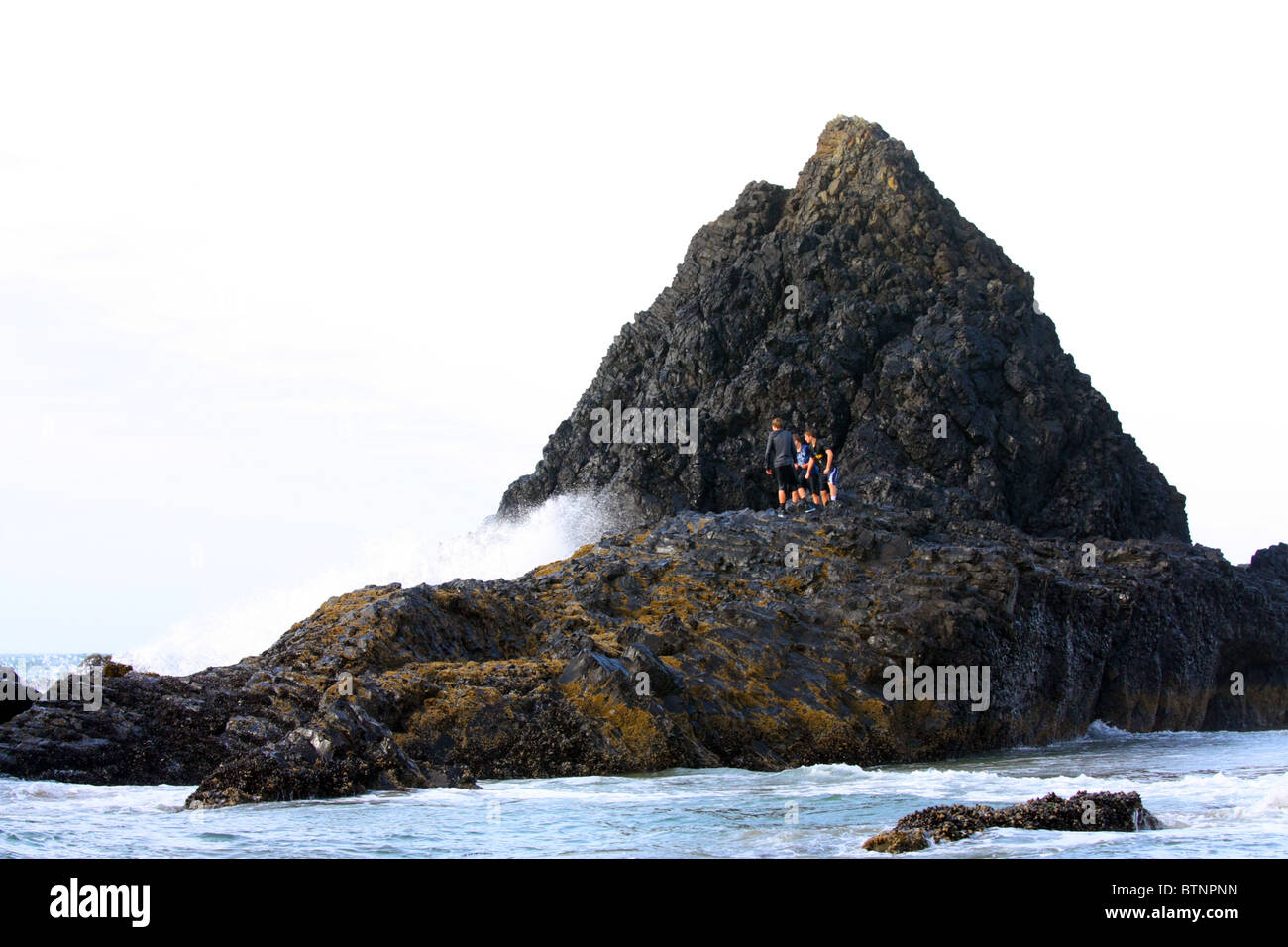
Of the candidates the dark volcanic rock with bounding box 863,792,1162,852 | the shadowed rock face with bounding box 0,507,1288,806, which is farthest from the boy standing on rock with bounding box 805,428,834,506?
the dark volcanic rock with bounding box 863,792,1162,852

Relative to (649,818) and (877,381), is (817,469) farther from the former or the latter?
(877,381)

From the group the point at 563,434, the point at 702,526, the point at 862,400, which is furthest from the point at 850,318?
the point at 702,526

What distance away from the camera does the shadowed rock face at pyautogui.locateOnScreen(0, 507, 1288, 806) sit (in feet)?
46.6

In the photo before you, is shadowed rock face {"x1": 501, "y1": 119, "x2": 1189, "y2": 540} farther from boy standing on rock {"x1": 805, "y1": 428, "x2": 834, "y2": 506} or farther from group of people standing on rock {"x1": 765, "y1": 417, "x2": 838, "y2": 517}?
group of people standing on rock {"x1": 765, "y1": 417, "x2": 838, "y2": 517}

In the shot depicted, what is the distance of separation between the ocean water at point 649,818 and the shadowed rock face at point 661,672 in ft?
2.38

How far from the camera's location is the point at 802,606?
795 inches

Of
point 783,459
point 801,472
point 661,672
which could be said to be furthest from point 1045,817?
point 801,472

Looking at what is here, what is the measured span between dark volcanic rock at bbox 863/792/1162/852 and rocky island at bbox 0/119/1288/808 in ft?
18.2

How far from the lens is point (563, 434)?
4634 centimetres

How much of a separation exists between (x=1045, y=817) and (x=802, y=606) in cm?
981

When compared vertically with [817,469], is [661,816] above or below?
below
